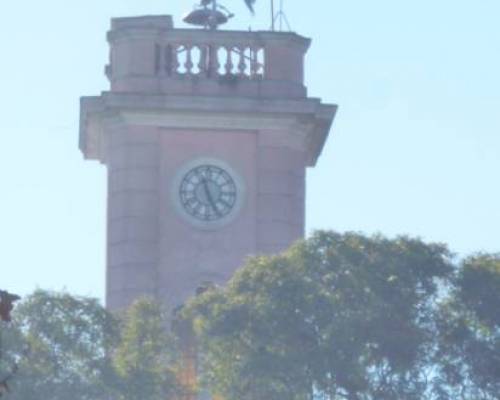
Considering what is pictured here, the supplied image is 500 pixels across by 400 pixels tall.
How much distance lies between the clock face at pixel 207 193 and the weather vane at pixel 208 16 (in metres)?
4.09

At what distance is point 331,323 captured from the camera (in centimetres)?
5784

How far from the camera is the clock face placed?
70438 millimetres

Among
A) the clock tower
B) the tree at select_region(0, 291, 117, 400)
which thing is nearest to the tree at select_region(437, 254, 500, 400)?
the tree at select_region(0, 291, 117, 400)

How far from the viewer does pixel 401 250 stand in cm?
5906

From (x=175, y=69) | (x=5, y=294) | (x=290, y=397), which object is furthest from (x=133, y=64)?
(x=5, y=294)

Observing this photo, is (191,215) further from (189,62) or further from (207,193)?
(189,62)

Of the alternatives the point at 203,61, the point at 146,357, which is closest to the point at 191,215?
the point at 203,61

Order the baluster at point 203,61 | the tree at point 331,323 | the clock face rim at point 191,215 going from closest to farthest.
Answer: the tree at point 331,323
the clock face rim at point 191,215
the baluster at point 203,61

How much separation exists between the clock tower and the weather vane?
3.59ft

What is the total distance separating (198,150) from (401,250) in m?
12.6

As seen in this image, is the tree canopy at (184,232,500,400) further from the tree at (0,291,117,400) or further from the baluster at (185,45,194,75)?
the baluster at (185,45,194,75)

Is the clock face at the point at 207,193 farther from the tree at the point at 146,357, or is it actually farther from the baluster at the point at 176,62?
the tree at the point at 146,357

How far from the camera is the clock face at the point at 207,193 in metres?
70.4

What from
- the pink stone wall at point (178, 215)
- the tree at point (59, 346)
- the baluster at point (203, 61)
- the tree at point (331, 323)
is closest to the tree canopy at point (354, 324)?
the tree at point (331, 323)
